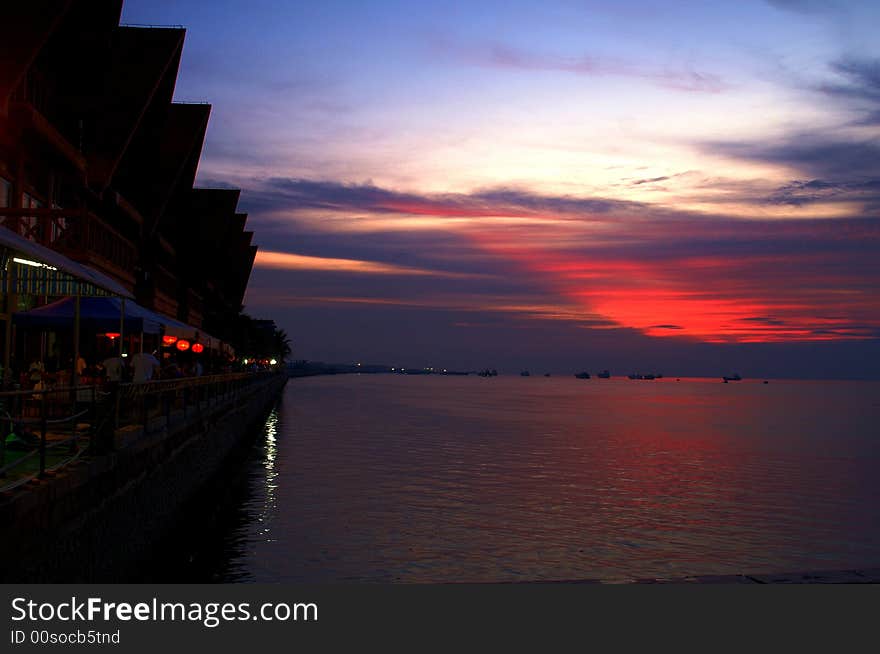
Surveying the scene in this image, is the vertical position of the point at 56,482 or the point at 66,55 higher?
the point at 66,55

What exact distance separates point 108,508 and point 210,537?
733cm

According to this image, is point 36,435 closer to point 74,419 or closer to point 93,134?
point 74,419

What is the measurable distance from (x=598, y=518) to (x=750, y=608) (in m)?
16.6

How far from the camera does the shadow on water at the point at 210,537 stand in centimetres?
1577

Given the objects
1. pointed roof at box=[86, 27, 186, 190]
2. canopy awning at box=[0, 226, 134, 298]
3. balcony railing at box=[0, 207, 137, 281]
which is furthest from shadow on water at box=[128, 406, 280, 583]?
pointed roof at box=[86, 27, 186, 190]

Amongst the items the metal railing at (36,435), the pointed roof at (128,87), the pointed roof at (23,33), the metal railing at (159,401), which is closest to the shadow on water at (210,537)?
the metal railing at (159,401)

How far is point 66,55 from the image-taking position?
27.5 meters

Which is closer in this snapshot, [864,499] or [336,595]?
[336,595]

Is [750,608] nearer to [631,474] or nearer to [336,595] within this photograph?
[336,595]

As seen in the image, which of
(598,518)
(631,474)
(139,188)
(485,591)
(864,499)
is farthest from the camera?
(139,188)

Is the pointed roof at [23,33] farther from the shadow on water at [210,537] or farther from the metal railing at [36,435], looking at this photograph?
the shadow on water at [210,537]

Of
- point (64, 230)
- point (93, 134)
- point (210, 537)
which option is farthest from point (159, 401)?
point (93, 134)

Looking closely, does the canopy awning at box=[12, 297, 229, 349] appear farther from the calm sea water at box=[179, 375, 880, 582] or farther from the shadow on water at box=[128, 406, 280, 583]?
the calm sea water at box=[179, 375, 880, 582]

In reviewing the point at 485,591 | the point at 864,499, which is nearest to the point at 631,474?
the point at 864,499
